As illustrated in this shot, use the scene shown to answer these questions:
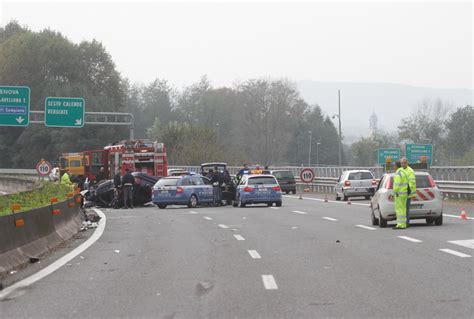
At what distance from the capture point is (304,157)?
142375 millimetres

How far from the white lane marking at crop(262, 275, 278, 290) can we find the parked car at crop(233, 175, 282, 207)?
23.8m

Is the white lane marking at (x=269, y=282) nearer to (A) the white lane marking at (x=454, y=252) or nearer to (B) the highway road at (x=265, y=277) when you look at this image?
(B) the highway road at (x=265, y=277)

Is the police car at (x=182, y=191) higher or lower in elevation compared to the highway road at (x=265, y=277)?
higher

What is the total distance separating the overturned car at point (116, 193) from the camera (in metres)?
37.5

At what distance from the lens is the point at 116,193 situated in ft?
122

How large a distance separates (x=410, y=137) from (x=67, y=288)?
369ft

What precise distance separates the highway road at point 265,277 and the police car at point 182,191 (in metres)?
15.1

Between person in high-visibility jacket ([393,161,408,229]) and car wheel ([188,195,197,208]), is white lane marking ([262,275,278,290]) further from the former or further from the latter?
car wheel ([188,195,197,208])

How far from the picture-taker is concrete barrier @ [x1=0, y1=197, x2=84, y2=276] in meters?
13.1

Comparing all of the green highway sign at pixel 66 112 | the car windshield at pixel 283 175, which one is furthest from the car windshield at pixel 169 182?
the car windshield at pixel 283 175

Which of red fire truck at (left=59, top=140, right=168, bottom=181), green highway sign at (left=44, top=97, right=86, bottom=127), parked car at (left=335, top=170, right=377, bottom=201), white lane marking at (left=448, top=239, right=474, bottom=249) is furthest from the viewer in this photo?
green highway sign at (left=44, top=97, right=86, bottom=127)

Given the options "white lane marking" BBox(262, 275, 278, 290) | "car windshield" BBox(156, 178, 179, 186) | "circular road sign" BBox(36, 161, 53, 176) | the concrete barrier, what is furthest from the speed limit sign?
"white lane marking" BBox(262, 275, 278, 290)

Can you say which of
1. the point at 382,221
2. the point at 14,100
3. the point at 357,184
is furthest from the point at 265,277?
the point at 357,184

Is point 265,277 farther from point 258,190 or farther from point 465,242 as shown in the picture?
point 258,190
